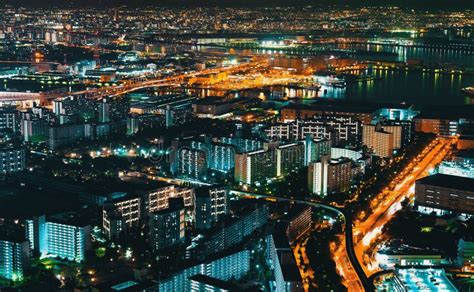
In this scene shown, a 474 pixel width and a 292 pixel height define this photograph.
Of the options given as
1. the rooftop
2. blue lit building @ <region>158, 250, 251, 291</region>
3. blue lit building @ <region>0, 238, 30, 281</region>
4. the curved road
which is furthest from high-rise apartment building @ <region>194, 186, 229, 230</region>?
the rooftop

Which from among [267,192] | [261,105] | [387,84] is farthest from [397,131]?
[387,84]

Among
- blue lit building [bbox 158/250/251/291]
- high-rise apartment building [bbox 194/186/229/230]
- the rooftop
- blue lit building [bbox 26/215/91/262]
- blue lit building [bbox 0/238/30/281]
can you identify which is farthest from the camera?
the rooftop

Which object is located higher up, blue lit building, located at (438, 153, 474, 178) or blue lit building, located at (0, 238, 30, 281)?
blue lit building, located at (438, 153, 474, 178)

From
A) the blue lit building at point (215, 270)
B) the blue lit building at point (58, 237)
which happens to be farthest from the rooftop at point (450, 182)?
the blue lit building at point (58, 237)

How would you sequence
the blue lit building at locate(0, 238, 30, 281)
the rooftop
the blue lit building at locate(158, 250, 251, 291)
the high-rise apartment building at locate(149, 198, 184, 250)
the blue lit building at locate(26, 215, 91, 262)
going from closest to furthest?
the blue lit building at locate(158, 250, 251, 291), the blue lit building at locate(0, 238, 30, 281), the blue lit building at locate(26, 215, 91, 262), the high-rise apartment building at locate(149, 198, 184, 250), the rooftop

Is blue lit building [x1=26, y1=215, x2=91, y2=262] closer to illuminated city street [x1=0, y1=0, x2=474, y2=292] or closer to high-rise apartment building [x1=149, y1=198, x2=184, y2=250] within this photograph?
illuminated city street [x1=0, y1=0, x2=474, y2=292]

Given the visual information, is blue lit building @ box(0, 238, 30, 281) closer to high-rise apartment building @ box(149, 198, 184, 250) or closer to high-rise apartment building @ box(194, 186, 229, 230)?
high-rise apartment building @ box(149, 198, 184, 250)

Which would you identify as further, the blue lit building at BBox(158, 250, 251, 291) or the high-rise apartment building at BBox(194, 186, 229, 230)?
the high-rise apartment building at BBox(194, 186, 229, 230)

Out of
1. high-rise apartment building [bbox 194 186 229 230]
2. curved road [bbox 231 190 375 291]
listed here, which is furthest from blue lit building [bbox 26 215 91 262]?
curved road [bbox 231 190 375 291]

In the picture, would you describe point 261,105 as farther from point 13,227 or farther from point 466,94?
point 13,227
